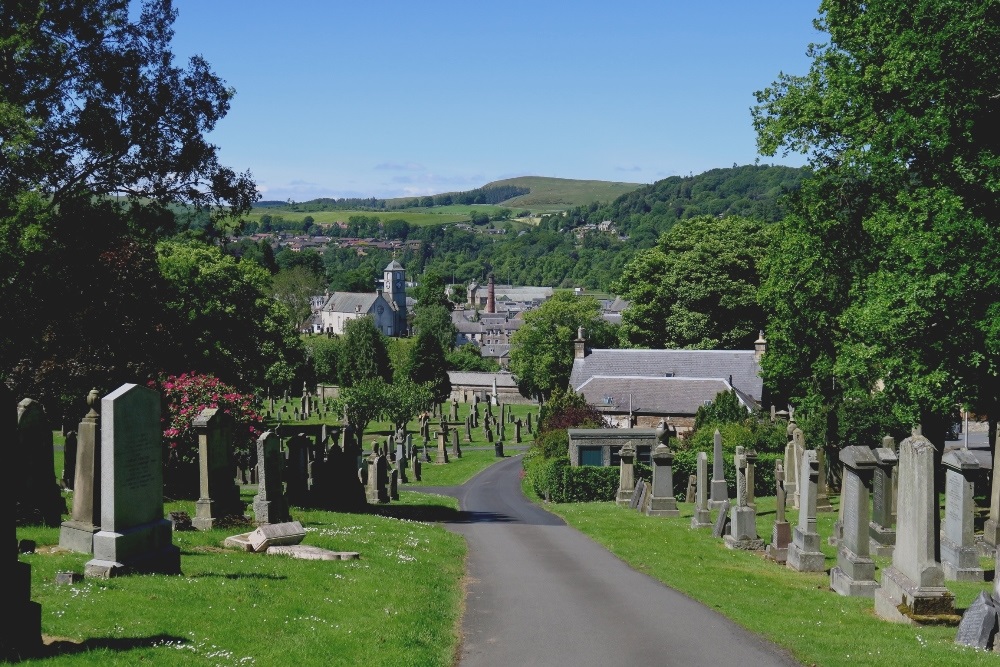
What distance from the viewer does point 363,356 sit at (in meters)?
103

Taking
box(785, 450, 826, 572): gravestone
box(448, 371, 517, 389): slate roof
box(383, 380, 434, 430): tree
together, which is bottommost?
box(448, 371, 517, 389): slate roof

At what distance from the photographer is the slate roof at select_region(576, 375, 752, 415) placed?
51500mm

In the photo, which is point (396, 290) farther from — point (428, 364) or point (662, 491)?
point (662, 491)

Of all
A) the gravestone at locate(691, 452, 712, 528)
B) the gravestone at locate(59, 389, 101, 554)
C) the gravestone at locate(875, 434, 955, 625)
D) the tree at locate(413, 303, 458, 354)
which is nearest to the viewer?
the gravestone at locate(875, 434, 955, 625)

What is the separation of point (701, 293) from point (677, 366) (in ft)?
42.8

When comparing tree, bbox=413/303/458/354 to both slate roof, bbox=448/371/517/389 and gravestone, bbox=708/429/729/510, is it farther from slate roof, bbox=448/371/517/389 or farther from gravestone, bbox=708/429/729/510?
A: gravestone, bbox=708/429/729/510

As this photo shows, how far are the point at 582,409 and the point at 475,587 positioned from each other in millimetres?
31320

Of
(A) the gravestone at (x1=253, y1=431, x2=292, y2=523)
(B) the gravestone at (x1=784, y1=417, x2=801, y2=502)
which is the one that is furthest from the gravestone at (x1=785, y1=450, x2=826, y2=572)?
(B) the gravestone at (x1=784, y1=417, x2=801, y2=502)

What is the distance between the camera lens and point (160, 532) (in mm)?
13805

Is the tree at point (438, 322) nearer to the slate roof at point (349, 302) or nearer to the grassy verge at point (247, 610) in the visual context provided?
the slate roof at point (349, 302)

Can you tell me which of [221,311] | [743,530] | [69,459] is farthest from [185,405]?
[221,311]

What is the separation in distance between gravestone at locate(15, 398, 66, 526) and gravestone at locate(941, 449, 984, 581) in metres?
15.0

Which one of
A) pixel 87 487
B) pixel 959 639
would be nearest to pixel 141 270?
pixel 87 487

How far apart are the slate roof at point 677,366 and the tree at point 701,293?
11183 millimetres
